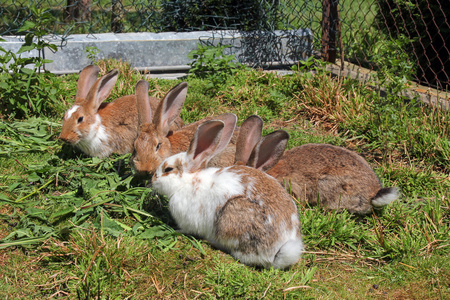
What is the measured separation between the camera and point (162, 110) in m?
4.35

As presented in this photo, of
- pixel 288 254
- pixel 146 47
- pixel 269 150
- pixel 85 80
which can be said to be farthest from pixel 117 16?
pixel 288 254

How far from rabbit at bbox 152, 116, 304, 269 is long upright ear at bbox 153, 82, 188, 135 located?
2.29ft

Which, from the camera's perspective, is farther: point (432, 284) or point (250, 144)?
point (250, 144)

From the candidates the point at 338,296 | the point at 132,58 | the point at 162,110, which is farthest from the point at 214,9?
the point at 338,296

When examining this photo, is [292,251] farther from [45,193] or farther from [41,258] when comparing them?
[45,193]

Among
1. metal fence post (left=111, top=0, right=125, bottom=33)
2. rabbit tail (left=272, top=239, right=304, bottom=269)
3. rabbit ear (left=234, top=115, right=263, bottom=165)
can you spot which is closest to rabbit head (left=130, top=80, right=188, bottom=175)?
rabbit ear (left=234, top=115, right=263, bottom=165)

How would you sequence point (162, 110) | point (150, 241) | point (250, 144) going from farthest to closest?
point (162, 110) → point (250, 144) → point (150, 241)

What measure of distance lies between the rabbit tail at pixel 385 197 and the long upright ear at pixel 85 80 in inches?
131

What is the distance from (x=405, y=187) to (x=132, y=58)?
4557mm

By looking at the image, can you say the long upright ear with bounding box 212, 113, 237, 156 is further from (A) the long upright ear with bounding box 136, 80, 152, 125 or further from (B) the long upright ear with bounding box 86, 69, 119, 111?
(B) the long upright ear with bounding box 86, 69, 119, 111

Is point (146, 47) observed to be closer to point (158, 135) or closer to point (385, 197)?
point (158, 135)

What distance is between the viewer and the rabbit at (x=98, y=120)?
4.83m

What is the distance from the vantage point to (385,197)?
3.95 m

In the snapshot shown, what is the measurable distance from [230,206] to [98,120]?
90.6 inches
